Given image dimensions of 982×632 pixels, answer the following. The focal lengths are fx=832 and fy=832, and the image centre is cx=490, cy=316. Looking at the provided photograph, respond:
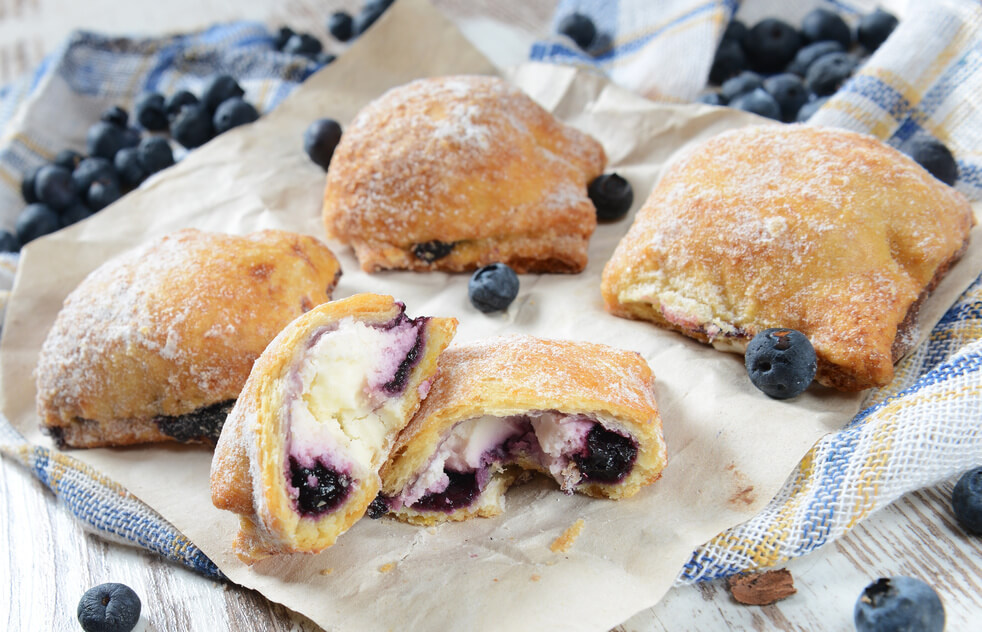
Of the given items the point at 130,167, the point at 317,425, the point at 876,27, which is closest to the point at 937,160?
the point at 876,27

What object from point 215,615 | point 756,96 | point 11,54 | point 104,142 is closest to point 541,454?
point 215,615

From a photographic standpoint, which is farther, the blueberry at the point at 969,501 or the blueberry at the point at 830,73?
the blueberry at the point at 830,73

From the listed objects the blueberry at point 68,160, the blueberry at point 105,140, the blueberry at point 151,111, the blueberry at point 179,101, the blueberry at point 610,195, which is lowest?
the blueberry at point 68,160

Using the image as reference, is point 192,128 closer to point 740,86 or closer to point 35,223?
point 35,223

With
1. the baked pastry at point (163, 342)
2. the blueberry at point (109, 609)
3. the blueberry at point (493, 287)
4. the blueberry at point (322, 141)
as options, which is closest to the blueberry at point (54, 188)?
the blueberry at point (322, 141)

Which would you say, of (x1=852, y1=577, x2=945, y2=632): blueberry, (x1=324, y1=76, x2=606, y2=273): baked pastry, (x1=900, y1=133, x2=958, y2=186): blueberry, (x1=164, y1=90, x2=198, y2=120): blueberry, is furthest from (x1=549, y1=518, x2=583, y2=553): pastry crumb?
(x1=164, y1=90, x2=198, y2=120): blueberry

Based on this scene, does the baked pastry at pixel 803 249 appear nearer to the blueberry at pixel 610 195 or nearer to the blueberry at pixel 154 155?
the blueberry at pixel 610 195
